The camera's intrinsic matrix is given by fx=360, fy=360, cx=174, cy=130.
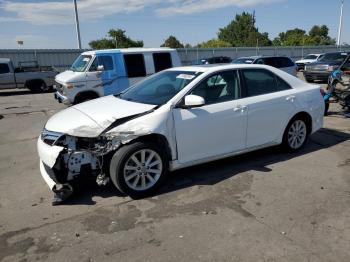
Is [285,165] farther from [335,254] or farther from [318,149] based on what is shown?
[335,254]

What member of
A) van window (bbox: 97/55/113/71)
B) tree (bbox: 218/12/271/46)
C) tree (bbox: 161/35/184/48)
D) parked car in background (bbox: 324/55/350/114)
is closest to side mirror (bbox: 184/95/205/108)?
parked car in background (bbox: 324/55/350/114)

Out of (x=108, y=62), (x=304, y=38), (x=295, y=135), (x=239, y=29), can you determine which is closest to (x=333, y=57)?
(x=108, y=62)

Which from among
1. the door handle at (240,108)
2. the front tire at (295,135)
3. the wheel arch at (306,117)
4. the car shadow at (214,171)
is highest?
the door handle at (240,108)

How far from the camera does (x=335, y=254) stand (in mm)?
3285

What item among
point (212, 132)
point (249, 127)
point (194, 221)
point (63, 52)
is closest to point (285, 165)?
point (249, 127)

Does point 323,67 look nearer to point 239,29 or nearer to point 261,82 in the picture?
point 261,82

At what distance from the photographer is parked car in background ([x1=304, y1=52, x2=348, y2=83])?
17.3m

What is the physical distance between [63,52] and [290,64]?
1698 centimetres

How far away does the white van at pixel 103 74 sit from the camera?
11070 millimetres

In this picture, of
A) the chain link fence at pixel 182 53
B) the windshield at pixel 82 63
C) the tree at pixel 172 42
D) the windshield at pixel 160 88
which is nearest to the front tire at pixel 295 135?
the windshield at pixel 160 88

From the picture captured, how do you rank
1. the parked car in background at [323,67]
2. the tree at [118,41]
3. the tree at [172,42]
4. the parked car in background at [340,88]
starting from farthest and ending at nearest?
1. the tree at [172,42]
2. the tree at [118,41]
3. the parked car in background at [323,67]
4. the parked car in background at [340,88]

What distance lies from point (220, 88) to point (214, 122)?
1.88ft

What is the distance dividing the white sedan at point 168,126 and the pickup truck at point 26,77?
14.4 meters

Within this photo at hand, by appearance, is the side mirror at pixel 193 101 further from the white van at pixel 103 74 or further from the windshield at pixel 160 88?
the white van at pixel 103 74
